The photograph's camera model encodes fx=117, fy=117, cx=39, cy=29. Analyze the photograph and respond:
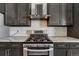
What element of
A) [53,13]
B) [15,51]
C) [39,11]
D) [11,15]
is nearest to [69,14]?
[53,13]

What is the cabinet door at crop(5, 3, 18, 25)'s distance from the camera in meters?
A: 2.46

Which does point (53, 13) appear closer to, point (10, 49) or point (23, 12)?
point (23, 12)

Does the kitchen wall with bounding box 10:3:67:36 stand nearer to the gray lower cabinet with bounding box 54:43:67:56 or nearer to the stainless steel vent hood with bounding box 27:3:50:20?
the stainless steel vent hood with bounding box 27:3:50:20

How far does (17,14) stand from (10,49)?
756mm

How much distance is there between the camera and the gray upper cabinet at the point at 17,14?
2.46 metres

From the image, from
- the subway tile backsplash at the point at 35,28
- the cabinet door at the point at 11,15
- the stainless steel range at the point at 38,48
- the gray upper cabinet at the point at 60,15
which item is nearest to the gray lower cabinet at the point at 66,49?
the stainless steel range at the point at 38,48

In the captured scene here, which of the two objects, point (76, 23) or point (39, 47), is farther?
point (76, 23)

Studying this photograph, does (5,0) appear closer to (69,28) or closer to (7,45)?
(7,45)

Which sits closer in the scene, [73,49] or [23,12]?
[73,49]

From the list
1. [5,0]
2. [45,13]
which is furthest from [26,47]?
[5,0]

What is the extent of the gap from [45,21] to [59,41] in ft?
2.41

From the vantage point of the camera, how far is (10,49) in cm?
218

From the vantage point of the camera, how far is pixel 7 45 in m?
2.16

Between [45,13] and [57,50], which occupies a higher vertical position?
[45,13]
